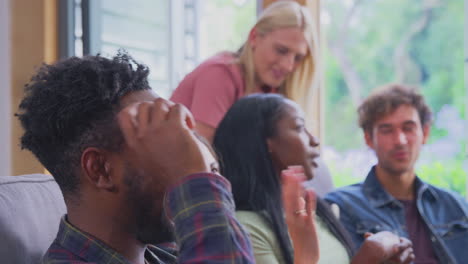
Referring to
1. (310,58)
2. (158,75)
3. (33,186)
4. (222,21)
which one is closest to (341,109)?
(222,21)

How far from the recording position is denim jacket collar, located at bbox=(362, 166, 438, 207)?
6.90ft

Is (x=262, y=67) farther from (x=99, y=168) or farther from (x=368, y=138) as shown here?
(x=99, y=168)

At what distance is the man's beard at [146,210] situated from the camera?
2.77 ft

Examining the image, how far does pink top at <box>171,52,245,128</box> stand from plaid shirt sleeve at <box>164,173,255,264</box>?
113 centimetres

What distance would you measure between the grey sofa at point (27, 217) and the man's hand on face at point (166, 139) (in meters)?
0.32

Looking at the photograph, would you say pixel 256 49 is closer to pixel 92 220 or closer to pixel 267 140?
pixel 267 140

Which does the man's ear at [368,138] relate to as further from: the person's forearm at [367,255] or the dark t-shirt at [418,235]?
the person's forearm at [367,255]

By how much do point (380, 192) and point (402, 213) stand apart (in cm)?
11

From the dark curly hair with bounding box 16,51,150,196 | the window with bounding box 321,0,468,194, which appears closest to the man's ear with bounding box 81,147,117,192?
the dark curly hair with bounding box 16,51,150,196

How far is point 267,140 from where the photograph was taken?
159 centimetres

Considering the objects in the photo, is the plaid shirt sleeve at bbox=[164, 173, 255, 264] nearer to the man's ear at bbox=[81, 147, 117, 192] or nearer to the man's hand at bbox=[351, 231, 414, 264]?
the man's ear at bbox=[81, 147, 117, 192]

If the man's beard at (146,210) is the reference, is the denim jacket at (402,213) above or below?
below

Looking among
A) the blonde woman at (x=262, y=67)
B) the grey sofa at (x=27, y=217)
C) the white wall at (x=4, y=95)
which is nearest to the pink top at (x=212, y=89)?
the blonde woman at (x=262, y=67)

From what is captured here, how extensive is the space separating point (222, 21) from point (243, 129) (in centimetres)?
491
